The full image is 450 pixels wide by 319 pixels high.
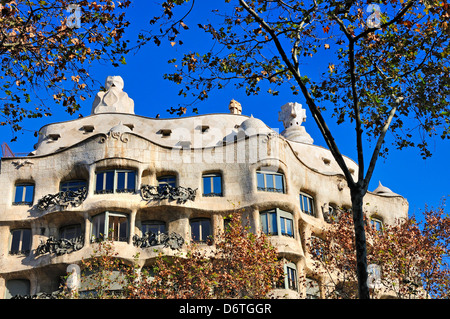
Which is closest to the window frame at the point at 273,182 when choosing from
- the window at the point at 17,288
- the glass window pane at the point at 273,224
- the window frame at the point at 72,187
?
the glass window pane at the point at 273,224

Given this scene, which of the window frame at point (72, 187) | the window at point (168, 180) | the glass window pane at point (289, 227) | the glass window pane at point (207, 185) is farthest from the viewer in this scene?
the window at point (168, 180)

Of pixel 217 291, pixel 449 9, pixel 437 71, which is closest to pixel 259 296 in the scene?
pixel 217 291

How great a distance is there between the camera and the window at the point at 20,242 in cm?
3669

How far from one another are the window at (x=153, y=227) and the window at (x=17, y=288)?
697 cm

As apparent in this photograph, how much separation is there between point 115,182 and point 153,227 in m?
3.29

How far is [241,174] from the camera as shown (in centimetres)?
3772

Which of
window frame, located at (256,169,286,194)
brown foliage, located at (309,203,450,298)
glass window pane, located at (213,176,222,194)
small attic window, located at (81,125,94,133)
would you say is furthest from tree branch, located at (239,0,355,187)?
small attic window, located at (81,125,94,133)

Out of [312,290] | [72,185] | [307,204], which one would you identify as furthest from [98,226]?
[312,290]

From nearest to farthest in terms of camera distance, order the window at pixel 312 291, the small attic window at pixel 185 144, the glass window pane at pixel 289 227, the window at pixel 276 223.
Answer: the window at pixel 276 223 → the glass window pane at pixel 289 227 → the window at pixel 312 291 → the small attic window at pixel 185 144

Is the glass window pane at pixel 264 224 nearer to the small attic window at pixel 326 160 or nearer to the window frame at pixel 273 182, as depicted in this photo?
the window frame at pixel 273 182

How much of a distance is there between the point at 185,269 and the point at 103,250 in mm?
6312

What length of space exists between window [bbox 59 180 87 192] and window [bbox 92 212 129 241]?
2803mm

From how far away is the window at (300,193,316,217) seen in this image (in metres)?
39.4

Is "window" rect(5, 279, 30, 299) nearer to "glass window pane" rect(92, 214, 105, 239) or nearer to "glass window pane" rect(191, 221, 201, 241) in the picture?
"glass window pane" rect(92, 214, 105, 239)
